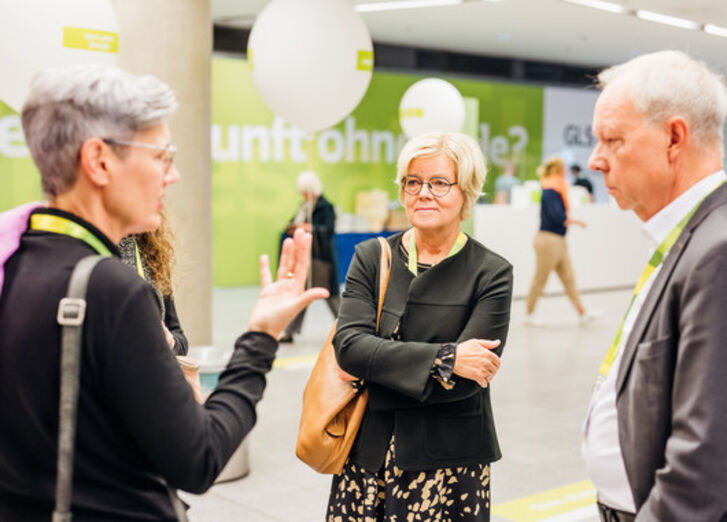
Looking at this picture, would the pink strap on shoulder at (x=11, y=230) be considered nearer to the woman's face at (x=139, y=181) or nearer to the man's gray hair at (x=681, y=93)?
the woman's face at (x=139, y=181)

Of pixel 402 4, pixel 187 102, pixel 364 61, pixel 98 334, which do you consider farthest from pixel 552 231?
pixel 98 334

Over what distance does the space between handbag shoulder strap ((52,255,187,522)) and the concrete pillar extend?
2.82 metres

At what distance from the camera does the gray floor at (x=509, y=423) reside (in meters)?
4.07

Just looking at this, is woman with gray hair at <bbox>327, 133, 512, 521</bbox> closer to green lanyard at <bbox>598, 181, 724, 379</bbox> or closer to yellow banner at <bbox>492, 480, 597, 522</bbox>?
green lanyard at <bbox>598, 181, 724, 379</bbox>

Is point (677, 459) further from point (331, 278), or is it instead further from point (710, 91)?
point (331, 278)

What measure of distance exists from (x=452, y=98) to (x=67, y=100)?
6.81m

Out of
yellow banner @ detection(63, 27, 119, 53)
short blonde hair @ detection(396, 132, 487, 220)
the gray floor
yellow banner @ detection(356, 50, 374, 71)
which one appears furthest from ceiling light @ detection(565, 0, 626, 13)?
short blonde hair @ detection(396, 132, 487, 220)

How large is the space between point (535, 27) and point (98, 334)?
12441 mm

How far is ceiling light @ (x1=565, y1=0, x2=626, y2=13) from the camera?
1044 cm

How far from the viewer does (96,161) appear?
1.27 metres

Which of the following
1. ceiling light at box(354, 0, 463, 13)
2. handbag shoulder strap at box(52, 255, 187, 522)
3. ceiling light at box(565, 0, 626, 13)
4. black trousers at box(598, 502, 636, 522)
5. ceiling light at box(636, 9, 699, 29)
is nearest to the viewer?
handbag shoulder strap at box(52, 255, 187, 522)

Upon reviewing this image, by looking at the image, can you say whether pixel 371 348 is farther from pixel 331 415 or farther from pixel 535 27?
pixel 535 27

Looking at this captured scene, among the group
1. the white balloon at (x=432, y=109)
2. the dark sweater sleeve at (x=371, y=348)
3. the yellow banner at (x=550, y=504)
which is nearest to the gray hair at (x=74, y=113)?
the dark sweater sleeve at (x=371, y=348)

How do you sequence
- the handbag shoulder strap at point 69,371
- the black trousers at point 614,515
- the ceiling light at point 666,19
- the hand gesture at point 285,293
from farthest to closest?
the ceiling light at point 666,19 < the black trousers at point 614,515 < the hand gesture at point 285,293 < the handbag shoulder strap at point 69,371
